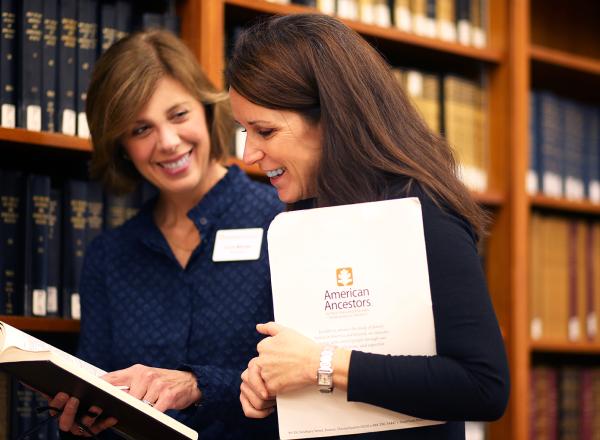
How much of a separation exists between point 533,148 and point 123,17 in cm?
148

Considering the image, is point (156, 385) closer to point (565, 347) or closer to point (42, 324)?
point (42, 324)

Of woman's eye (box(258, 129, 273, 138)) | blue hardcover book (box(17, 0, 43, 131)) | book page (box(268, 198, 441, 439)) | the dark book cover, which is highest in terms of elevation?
blue hardcover book (box(17, 0, 43, 131))

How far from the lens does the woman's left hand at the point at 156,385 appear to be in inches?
69.6

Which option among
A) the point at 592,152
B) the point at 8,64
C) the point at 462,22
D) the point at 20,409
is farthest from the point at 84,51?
the point at 592,152

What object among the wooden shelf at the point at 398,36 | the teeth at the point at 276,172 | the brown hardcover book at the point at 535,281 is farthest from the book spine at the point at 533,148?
the teeth at the point at 276,172

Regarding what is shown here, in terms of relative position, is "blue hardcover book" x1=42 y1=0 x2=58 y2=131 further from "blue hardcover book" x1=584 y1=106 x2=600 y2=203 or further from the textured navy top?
"blue hardcover book" x1=584 y1=106 x2=600 y2=203

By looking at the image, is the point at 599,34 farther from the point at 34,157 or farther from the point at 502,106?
the point at 34,157

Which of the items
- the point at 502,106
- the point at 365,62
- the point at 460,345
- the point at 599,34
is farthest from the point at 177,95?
the point at 599,34

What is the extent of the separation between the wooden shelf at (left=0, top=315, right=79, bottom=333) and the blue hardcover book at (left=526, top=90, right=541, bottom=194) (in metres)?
1.59

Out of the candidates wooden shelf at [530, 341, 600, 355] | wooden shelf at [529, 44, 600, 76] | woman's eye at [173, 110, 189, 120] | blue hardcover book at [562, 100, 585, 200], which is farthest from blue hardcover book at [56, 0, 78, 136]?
blue hardcover book at [562, 100, 585, 200]

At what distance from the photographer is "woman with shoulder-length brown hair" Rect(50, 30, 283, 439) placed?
2094 mm

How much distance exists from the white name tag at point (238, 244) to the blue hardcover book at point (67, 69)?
538 millimetres

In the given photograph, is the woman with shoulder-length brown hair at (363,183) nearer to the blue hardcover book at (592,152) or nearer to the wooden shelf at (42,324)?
the wooden shelf at (42,324)

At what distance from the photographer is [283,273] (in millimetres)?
1508
